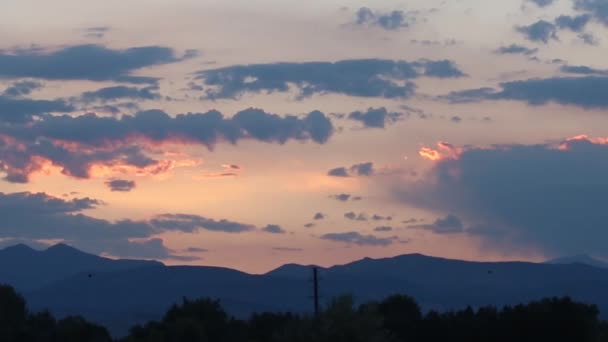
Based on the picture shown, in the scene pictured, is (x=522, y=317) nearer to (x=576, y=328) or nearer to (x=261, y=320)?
(x=576, y=328)

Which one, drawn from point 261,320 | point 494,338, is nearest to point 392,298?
point 261,320

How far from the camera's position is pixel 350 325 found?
68.8 m

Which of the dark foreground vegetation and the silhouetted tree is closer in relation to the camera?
the dark foreground vegetation

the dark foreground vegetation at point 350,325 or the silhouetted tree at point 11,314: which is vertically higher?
the silhouetted tree at point 11,314

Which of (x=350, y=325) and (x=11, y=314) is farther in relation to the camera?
(x=11, y=314)

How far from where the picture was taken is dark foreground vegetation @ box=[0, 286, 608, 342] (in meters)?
69.3

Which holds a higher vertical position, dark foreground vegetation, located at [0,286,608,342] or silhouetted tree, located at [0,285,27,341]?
silhouetted tree, located at [0,285,27,341]

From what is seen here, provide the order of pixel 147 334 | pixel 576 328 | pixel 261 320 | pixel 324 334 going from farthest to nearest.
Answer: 1. pixel 261 320
2. pixel 147 334
3. pixel 576 328
4. pixel 324 334

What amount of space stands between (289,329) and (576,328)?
18274mm

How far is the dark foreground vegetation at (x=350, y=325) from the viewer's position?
2729 inches

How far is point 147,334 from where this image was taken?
3634 inches

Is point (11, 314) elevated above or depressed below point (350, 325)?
above

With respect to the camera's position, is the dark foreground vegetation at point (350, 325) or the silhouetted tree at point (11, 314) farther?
the silhouetted tree at point (11, 314)

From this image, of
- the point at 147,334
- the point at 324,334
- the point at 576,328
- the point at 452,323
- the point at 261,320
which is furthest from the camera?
the point at 261,320
